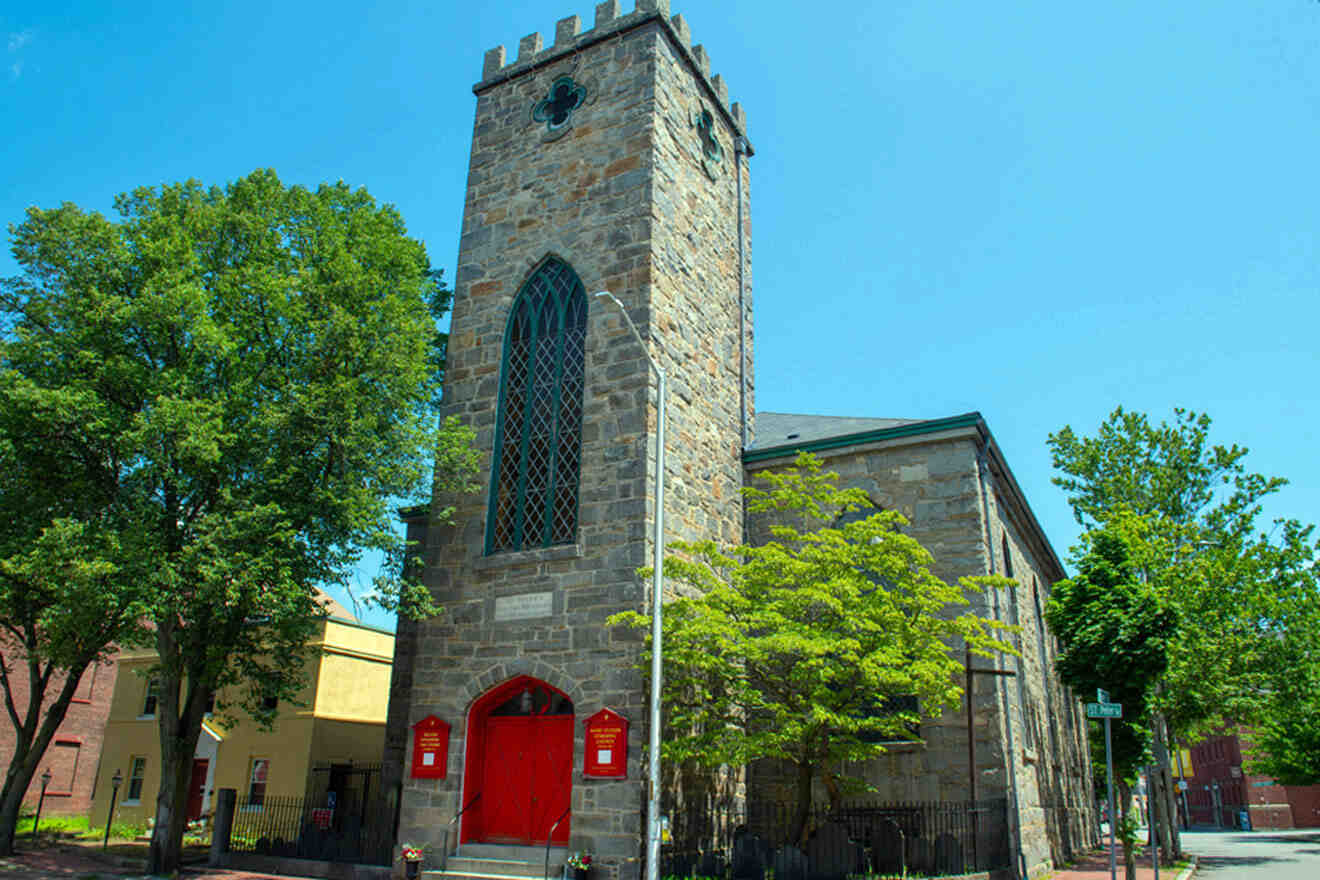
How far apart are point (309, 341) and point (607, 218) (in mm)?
6096

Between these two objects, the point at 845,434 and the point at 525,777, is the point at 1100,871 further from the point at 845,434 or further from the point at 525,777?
the point at 525,777

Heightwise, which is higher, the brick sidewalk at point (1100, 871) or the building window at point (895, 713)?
the building window at point (895, 713)

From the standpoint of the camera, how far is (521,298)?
18.9m

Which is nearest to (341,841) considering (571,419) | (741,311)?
(571,419)

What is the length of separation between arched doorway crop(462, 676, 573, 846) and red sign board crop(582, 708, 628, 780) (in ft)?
2.27

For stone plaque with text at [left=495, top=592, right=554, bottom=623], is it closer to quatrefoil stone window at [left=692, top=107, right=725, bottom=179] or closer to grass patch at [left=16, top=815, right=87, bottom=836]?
quatrefoil stone window at [left=692, top=107, right=725, bottom=179]

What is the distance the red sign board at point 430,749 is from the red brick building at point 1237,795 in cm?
5726

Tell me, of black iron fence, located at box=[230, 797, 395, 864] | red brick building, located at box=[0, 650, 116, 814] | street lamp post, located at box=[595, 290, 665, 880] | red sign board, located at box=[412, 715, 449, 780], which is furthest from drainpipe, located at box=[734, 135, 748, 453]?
red brick building, located at box=[0, 650, 116, 814]

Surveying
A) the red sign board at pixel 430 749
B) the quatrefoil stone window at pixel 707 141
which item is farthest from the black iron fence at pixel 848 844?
the quatrefoil stone window at pixel 707 141

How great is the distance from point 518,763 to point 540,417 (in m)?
6.21

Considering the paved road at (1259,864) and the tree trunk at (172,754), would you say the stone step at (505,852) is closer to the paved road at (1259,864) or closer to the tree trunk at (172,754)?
the tree trunk at (172,754)

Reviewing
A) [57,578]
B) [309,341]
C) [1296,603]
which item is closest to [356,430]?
[309,341]

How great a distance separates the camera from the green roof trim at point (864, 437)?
58.6ft

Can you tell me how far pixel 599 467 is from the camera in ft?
53.8
